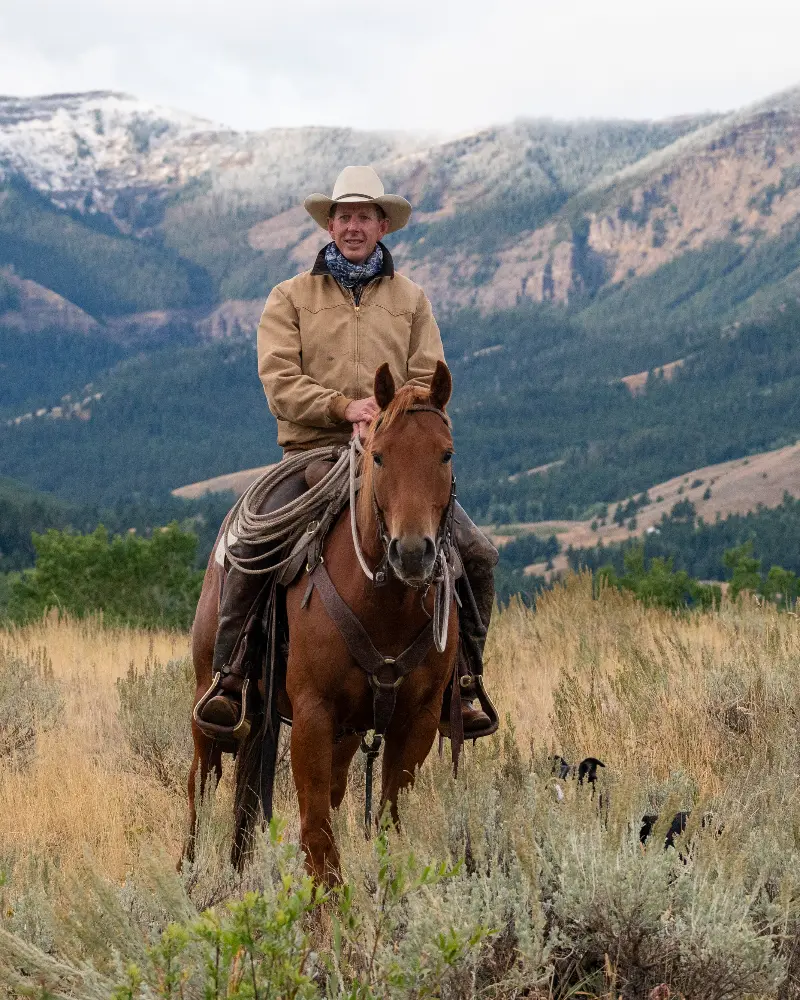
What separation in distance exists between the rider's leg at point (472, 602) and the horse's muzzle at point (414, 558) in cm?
134

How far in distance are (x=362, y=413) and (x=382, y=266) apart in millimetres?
946

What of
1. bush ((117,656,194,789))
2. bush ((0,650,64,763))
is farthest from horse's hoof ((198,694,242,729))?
bush ((0,650,64,763))

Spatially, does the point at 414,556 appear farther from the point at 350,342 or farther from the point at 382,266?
the point at 382,266

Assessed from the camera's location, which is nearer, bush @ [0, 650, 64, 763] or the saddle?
the saddle

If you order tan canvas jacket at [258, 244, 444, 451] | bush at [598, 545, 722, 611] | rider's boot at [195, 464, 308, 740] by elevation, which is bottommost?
bush at [598, 545, 722, 611]

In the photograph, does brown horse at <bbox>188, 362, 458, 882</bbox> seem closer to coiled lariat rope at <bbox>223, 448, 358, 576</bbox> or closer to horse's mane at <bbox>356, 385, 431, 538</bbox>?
horse's mane at <bbox>356, 385, 431, 538</bbox>

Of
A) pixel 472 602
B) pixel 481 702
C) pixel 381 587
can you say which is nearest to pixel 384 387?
pixel 381 587

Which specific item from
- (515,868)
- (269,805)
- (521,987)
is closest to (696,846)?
(515,868)

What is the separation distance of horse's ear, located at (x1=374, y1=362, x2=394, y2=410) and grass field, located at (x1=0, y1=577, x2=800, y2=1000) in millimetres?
1340

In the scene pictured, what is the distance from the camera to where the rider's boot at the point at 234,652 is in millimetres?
5660

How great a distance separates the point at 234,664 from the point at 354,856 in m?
1.71

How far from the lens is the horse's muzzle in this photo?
439 cm

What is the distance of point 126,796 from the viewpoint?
24.0 ft

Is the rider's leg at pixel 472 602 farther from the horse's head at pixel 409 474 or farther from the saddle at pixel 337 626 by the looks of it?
the horse's head at pixel 409 474
